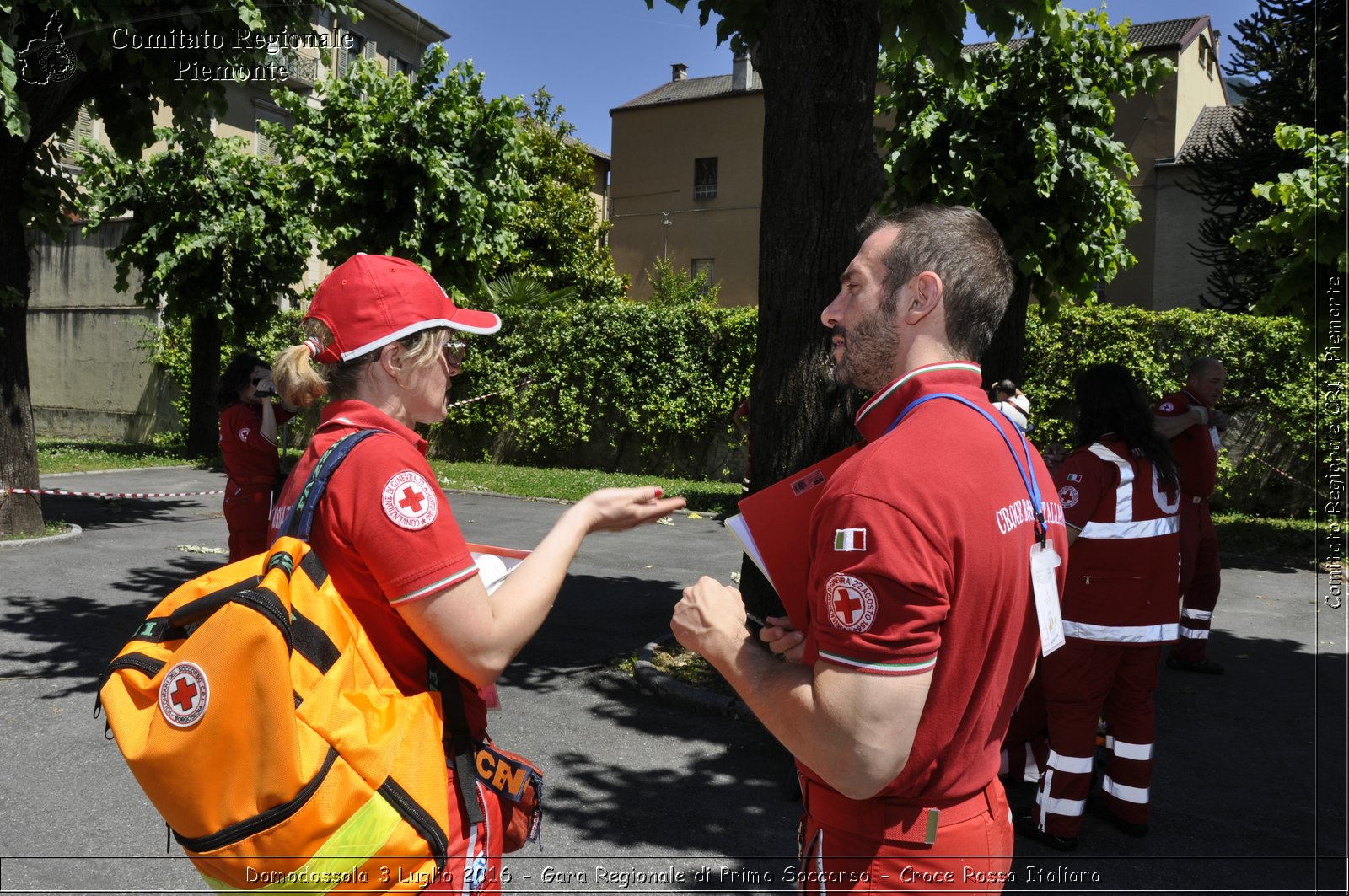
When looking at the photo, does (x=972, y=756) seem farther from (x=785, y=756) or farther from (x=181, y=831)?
(x=785, y=756)

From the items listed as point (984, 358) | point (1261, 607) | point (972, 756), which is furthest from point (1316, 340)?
point (972, 756)

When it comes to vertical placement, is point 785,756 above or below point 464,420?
below

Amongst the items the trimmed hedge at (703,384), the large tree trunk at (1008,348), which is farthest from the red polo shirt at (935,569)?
the trimmed hedge at (703,384)

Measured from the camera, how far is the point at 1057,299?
10305mm

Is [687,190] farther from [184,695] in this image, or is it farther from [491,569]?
[184,695]

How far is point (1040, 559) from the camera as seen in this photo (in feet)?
6.38

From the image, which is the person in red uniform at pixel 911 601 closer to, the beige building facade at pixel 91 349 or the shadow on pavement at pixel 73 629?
the shadow on pavement at pixel 73 629

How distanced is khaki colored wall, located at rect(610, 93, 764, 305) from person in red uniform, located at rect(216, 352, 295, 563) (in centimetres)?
3035

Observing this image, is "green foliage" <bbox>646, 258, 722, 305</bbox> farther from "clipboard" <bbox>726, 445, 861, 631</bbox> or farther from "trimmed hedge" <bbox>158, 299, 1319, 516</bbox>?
"clipboard" <bbox>726, 445, 861, 631</bbox>

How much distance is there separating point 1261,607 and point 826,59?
7531mm

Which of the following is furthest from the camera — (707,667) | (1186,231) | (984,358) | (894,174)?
(1186,231)

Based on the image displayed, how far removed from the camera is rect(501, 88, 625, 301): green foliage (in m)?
28.8

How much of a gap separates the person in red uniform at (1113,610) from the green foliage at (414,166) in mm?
9701

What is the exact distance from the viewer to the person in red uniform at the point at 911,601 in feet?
5.35
